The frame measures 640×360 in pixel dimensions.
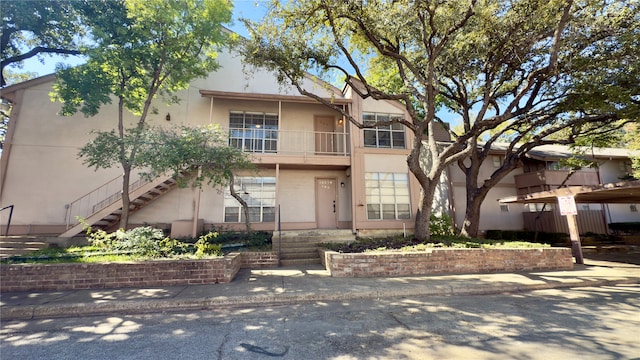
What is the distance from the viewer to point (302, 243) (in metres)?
9.97

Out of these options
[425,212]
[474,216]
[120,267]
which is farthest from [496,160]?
[120,267]

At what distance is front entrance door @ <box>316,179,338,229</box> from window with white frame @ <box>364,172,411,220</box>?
1675mm

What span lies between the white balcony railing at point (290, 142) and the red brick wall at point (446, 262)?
5617 millimetres

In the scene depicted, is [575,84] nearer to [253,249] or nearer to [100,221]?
[253,249]

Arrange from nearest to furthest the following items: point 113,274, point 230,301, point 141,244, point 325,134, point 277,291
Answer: point 230,301
point 277,291
point 113,274
point 141,244
point 325,134

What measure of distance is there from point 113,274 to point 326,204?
7978mm

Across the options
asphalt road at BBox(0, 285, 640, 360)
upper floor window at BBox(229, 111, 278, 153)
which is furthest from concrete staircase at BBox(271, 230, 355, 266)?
upper floor window at BBox(229, 111, 278, 153)

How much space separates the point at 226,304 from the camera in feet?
16.9

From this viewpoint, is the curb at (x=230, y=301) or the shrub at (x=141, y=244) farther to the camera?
the shrub at (x=141, y=244)

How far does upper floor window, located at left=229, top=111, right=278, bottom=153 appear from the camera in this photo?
12.1 meters

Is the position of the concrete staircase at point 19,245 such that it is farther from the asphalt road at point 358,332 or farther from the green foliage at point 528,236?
the green foliage at point 528,236

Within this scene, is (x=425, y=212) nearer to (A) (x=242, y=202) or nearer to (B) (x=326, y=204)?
(B) (x=326, y=204)

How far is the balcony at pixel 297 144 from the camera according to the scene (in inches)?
451

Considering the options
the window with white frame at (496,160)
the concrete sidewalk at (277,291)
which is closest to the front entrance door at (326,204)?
the concrete sidewalk at (277,291)
